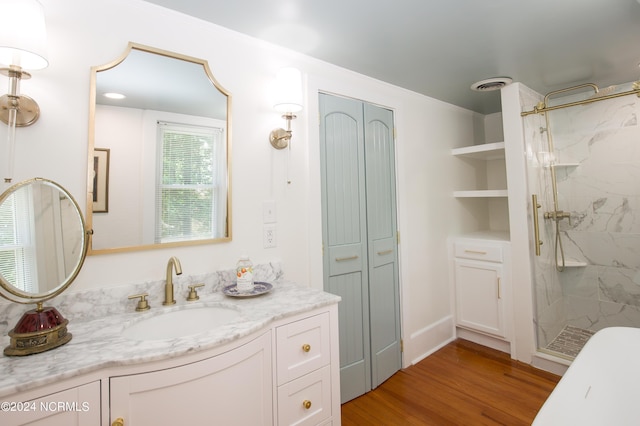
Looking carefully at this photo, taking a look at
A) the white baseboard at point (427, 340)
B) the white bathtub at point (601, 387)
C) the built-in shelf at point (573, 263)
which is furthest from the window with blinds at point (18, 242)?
the built-in shelf at point (573, 263)

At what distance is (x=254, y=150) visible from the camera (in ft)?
5.61

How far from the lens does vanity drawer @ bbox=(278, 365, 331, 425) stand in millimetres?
1258

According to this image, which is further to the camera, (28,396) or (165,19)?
(165,19)

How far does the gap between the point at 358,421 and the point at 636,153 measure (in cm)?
287

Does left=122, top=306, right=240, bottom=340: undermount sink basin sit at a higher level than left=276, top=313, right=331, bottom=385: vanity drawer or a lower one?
higher

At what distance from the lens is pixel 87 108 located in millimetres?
1257

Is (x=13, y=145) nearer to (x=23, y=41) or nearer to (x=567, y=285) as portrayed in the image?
(x=23, y=41)

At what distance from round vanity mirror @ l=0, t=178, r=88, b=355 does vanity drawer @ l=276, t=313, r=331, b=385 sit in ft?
2.43

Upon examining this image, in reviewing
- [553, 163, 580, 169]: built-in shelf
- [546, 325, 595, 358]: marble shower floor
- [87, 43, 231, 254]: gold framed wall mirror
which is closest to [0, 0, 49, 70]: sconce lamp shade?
[87, 43, 231, 254]: gold framed wall mirror

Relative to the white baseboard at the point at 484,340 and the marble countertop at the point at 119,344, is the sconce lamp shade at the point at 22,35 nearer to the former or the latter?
the marble countertop at the point at 119,344

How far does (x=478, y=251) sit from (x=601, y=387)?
1.71 m

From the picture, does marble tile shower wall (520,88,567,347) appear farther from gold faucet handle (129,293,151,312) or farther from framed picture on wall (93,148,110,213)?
framed picture on wall (93,148,110,213)

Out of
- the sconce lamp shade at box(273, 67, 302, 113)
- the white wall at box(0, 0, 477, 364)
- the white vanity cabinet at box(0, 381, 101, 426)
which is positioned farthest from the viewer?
the sconce lamp shade at box(273, 67, 302, 113)

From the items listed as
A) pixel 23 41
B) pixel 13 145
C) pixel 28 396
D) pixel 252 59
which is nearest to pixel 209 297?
pixel 28 396
